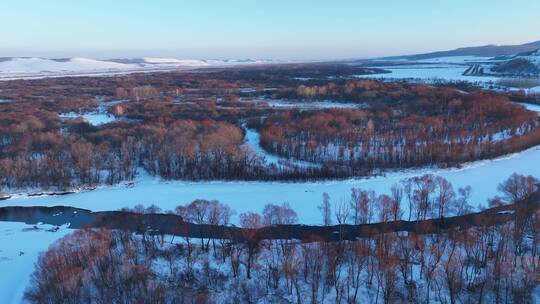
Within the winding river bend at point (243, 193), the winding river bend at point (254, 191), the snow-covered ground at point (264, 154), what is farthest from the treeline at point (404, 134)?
the winding river bend at point (254, 191)

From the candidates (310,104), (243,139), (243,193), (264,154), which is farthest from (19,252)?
(310,104)

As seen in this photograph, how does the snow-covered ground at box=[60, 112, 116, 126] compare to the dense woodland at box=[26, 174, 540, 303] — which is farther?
the snow-covered ground at box=[60, 112, 116, 126]

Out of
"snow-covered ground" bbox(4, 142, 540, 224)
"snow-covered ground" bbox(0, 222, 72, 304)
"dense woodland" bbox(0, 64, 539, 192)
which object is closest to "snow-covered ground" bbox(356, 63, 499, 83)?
"dense woodland" bbox(0, 64, 539, 192)

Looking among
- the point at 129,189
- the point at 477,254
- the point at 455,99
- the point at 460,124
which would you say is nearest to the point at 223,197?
the point at 129,189

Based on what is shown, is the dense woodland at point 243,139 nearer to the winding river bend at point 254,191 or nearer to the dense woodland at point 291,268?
the winding river bend at point 254,191

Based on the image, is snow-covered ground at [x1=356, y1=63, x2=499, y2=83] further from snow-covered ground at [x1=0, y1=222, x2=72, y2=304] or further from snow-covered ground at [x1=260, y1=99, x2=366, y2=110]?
snow-covered ground at [x1=0, y1=222, x2=72, y2=304]
